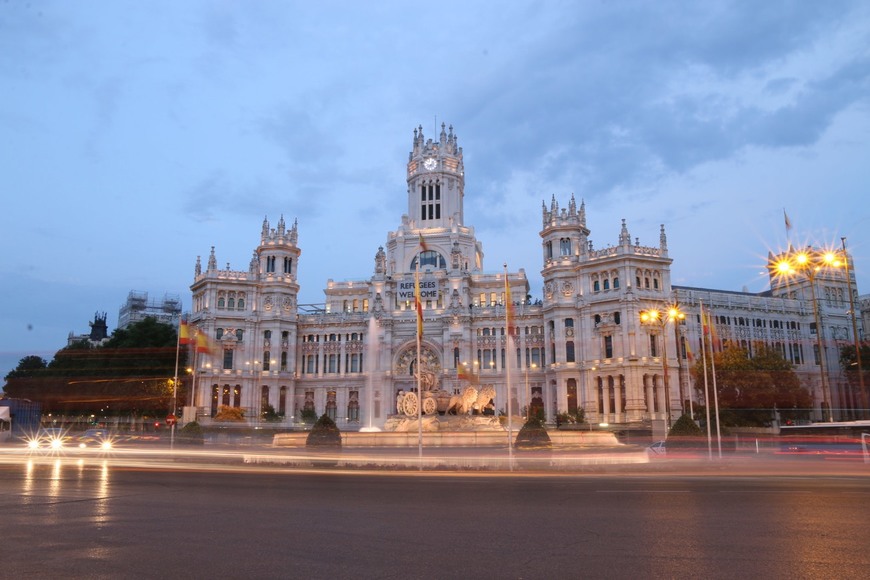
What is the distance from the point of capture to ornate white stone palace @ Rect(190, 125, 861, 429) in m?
90.7

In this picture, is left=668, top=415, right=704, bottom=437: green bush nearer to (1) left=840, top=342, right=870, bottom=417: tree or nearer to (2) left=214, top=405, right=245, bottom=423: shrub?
(1) left=840, top=342, right=870, bottom=417: tree

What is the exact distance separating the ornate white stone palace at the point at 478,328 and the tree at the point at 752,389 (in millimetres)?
12242

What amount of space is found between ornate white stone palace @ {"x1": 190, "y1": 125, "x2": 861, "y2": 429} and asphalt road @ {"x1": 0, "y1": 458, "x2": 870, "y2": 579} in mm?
69349

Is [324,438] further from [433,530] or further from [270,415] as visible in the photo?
[270,415]

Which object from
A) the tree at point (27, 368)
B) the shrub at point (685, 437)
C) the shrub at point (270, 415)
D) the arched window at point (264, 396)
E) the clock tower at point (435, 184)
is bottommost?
the shrub at point (685, 437)

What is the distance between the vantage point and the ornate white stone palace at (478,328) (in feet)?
298

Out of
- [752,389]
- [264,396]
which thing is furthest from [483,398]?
[264,396]

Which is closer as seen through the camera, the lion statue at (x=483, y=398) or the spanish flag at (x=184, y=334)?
the lion statue at (x=483, y=398)

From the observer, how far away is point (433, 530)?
506 inches

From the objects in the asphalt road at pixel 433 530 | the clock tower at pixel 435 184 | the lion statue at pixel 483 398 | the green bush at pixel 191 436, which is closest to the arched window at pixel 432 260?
the clock tower at pixel 435 184

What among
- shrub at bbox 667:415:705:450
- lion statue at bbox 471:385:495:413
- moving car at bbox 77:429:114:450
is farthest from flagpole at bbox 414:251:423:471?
moving car at bbox 77:429:114:450

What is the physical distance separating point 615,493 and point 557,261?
7951 cm

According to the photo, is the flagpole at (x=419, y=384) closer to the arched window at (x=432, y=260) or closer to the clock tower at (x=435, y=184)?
the arched window at (x=432, y=260)

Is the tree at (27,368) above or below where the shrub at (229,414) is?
above
